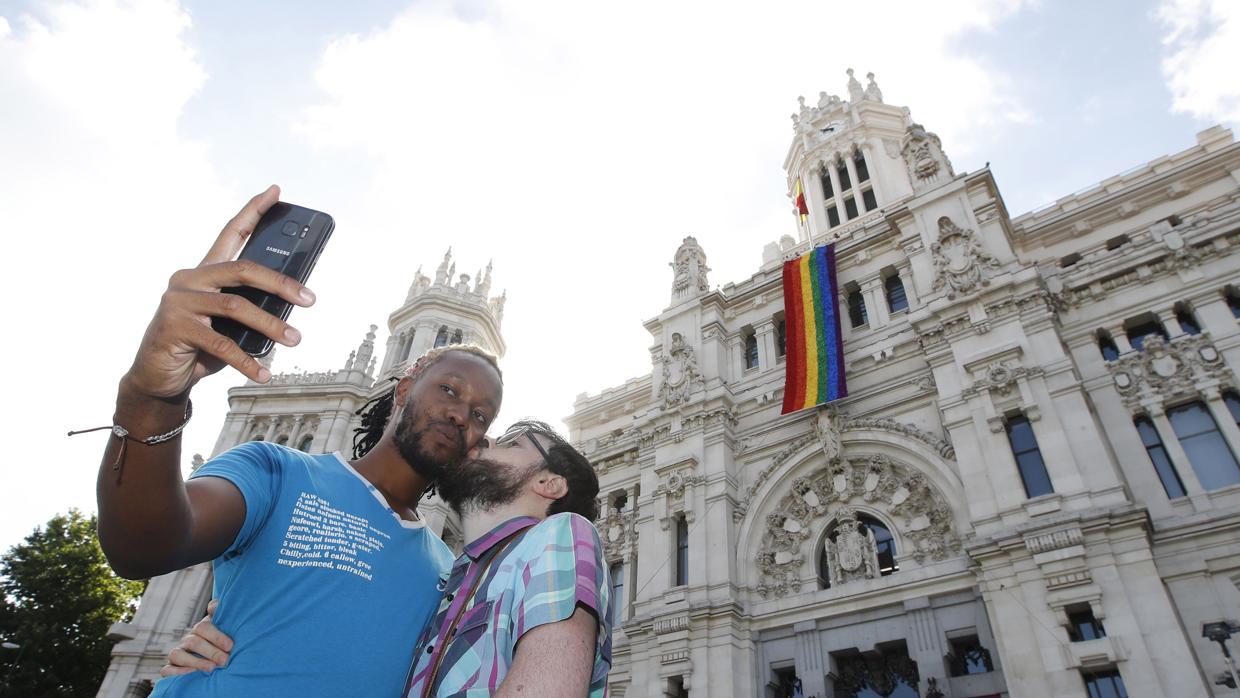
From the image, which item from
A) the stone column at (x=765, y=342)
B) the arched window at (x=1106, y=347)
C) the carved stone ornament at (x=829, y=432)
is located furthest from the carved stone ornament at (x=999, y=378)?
the stone column at (x=765, y=342)

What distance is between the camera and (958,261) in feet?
61.0

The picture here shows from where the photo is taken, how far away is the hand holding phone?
195 centimetres

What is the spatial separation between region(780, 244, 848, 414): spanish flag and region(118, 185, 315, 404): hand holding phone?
711 inches

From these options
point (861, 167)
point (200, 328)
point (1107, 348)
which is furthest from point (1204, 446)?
point (861, 167)

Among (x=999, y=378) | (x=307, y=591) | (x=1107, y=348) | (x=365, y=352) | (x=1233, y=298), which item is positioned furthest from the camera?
(x=365, y=352)

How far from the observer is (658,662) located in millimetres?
17500

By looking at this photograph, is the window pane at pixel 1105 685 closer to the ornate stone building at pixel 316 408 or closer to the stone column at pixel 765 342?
the stone column at pixel 765 342

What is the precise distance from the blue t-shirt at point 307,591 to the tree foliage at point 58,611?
3405 cm

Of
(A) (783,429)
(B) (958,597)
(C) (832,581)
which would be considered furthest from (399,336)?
(B) (958,597)

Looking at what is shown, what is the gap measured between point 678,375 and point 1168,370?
43.1 feet

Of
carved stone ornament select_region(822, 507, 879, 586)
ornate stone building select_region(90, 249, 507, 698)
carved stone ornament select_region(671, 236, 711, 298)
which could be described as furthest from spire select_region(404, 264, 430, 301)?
carved stone ornament select_region(822, 507, 879, 586)

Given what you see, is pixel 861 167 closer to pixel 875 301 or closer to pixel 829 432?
pixel 875 301

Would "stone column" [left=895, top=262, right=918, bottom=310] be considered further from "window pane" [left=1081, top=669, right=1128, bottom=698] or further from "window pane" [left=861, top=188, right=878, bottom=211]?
"window pane" [left=861, top=188, right=878, bottom=211]

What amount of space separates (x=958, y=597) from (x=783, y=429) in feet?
22.1
